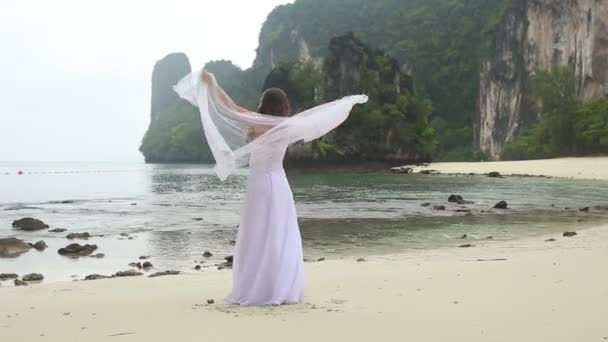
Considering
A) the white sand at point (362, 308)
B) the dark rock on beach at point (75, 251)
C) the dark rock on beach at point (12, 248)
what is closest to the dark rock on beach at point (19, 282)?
the white sand at point (362, 308)

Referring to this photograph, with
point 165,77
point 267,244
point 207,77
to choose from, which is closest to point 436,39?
point 165,77

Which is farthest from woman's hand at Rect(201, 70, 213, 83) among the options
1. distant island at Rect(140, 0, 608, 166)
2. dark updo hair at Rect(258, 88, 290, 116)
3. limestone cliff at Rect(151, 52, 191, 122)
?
limestone cliff at Rect(151, 52, 191, 122)

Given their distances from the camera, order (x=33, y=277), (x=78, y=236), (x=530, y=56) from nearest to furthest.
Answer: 1. (x=33, y=277)
2. (x=78, y=236)
3. (x=530, y=56)

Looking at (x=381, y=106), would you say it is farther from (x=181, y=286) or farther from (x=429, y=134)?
(x=181, y=286)

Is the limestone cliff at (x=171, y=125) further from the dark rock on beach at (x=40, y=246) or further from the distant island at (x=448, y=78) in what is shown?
the dark rock on beach at (x=40, y=246)

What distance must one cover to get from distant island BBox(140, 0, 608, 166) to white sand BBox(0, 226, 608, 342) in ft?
179

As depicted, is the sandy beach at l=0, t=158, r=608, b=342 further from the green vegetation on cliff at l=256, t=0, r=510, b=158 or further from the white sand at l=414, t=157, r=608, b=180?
the green vegetation on cliff at l=256, t=0, r=510, b=158

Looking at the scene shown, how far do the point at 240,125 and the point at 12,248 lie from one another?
924 centimetres

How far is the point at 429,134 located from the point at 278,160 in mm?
72986

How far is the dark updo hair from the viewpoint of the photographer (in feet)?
19.3

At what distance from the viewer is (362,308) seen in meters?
5.25

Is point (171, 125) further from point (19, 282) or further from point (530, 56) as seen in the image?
point (19, 282)

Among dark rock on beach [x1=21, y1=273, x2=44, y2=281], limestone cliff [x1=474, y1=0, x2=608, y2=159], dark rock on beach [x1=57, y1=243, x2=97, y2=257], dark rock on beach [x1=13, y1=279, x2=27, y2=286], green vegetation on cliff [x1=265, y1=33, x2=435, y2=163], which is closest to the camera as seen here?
dark rock on beach [x1=13, y1=279, x2=27, y2=286]

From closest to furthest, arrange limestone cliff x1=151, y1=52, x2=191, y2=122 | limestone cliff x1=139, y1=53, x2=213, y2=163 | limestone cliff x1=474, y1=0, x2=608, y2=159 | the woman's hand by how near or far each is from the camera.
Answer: the woman's hand < limestone cliff x1=474, y1=0, x2=608, y2=159 < limestone cliff x1=139, y1=53, x2=213, y2=163 < limestone cliff x1=151, y1=52, x2=191, y2=122
